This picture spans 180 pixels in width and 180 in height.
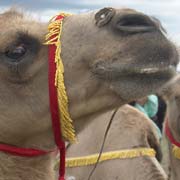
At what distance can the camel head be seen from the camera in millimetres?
2838

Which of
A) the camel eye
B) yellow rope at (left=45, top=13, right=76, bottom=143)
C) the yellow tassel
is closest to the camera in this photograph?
yellow rope at (left=45, top=13, right=76, bottom=143)

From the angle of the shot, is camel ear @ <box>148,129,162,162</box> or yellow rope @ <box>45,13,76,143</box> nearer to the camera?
yellow rope @ <box>45,13,76,143</box>

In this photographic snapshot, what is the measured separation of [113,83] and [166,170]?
233 centimetres

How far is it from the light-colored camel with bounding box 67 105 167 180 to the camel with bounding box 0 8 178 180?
55.2 inches

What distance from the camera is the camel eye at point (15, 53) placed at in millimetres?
3162

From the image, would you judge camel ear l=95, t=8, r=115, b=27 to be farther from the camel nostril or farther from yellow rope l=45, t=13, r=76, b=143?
yellow rope l=45, t=13, r=76, b=143

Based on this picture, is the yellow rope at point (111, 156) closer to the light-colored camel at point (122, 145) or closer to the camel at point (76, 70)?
the light-colored camel at point (122, 145)

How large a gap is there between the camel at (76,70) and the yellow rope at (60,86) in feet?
0.09

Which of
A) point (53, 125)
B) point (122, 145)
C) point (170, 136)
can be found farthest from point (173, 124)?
point (53, 125)

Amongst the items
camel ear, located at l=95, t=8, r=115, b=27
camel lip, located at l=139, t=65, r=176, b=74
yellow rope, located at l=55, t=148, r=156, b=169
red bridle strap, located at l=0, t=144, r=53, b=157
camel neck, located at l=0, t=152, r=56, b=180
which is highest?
camel ear, located at l=95, t=8, r=115, b=27

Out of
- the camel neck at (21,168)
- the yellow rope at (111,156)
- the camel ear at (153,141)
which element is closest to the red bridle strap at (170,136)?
the camel ear at (153,141)

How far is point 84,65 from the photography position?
303 centimetres

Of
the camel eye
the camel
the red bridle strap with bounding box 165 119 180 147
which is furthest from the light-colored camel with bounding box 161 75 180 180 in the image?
the camel eye

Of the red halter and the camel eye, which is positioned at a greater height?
the camel eye
